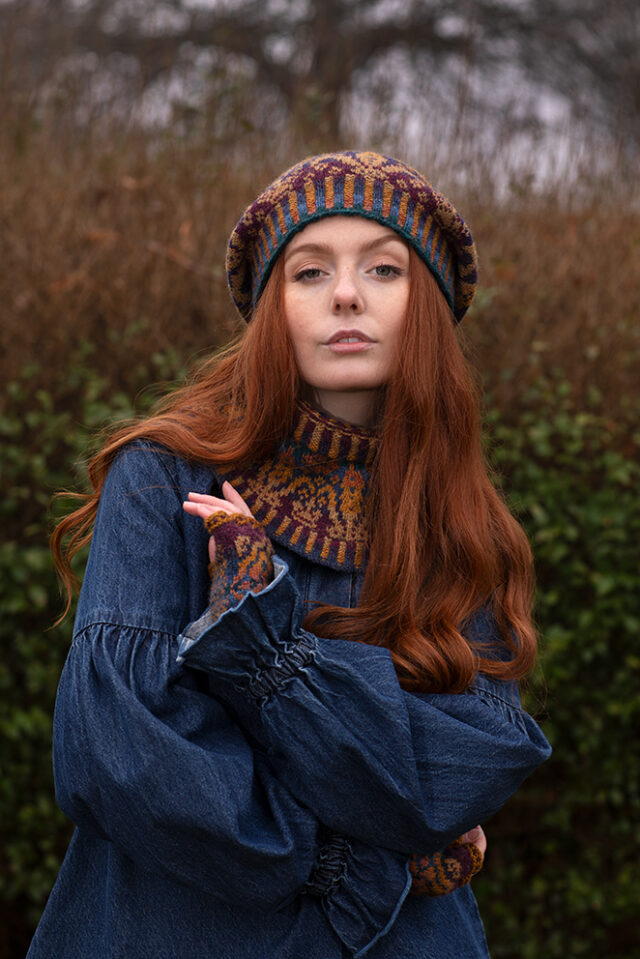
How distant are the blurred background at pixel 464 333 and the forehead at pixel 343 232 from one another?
49.2 inches

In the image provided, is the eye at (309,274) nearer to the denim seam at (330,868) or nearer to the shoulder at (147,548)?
the shoulder at (147,548)

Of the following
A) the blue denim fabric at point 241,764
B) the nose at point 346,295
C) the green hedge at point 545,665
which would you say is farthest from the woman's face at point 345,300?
the green hedge at point 545,665

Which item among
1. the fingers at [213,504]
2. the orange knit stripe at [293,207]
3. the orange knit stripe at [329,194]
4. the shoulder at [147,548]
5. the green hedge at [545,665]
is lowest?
the green hedge at [545,665]

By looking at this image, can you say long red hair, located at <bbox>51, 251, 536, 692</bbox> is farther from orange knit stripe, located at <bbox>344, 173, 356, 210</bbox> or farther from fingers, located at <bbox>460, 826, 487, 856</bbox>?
fingers, located at <bbox>460, 826, 487, 856</bbox>

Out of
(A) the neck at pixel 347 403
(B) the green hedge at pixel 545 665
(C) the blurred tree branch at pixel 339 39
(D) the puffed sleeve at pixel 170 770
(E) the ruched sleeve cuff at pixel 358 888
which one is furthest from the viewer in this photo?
(C) the blurred tree branch at pixel 339 39

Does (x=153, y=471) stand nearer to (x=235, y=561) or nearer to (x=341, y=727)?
(x=235, y=561)

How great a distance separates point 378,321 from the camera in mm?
1723

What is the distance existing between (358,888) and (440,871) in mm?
173

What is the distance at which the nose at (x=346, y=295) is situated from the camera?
1.67 meters

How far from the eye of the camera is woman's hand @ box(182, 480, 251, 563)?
61.4 inches

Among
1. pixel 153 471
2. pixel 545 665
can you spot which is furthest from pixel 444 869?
pixel 545 665

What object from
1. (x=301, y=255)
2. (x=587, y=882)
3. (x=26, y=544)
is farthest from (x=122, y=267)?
(x=587, y=882)

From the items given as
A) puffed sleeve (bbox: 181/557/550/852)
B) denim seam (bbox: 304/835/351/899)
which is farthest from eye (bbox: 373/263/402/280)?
denim seam (bbox: 304/835/351/899)

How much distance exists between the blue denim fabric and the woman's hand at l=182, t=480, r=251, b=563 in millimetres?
67
